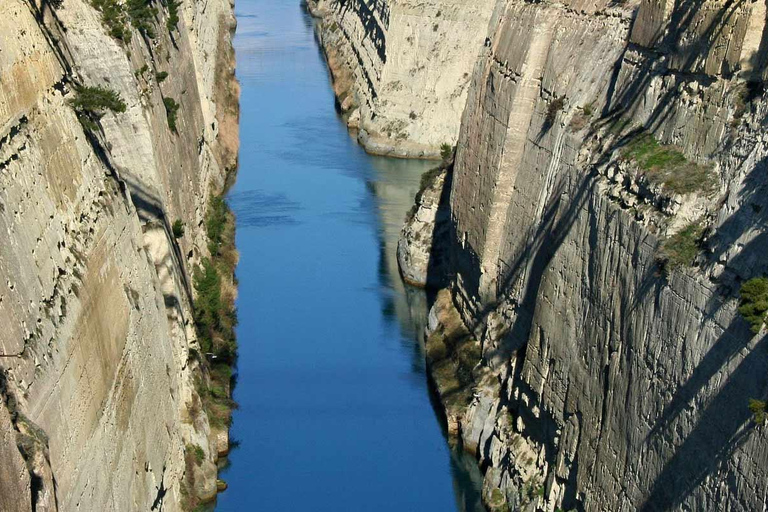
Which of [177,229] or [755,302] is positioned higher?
[755,302]

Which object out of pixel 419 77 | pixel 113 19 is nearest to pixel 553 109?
pixel 113 19

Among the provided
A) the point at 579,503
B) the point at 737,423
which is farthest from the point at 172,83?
the point at 737,423

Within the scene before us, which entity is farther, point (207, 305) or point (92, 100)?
point (207, 305)

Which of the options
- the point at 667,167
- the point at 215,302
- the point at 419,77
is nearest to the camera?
the point at 667,167

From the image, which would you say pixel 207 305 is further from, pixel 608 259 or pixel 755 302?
pixel 755 302

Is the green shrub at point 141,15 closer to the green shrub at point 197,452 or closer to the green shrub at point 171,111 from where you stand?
the green shrub at point 171,111

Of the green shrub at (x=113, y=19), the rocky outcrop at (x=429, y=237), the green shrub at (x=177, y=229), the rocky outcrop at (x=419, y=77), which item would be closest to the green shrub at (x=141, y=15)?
the green shrub at (x=113, y=19)
